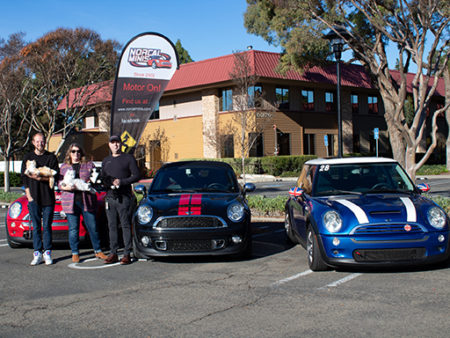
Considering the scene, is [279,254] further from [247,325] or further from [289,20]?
[289,20]

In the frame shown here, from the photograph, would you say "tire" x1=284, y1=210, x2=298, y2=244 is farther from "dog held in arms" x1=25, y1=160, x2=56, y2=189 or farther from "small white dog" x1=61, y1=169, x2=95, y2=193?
"dog held in arms" x1=25, y1=160, x2=56, y2=189

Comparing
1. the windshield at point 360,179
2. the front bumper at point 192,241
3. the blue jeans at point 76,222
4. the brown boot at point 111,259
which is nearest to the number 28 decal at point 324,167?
the windshield at point 360,179

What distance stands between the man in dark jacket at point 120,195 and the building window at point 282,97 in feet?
101

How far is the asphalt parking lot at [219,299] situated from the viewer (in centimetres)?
481

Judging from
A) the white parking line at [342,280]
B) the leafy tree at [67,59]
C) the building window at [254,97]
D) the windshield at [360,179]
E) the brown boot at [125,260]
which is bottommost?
the white parking line at [342,280]

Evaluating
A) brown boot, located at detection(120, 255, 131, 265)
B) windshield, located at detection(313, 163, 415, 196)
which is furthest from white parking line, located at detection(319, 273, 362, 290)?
brown boot, located at detection(120, 255, 131, 265)

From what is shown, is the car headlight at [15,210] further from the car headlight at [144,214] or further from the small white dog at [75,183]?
the car headlight at [144,214]

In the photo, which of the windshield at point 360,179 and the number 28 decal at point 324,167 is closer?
the windshield at point 360,179

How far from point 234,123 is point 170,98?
24.8 feet

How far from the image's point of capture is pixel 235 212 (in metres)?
8.00

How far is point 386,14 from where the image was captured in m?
20.5

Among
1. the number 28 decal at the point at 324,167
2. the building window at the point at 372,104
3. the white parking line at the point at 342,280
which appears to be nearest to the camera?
the white parking line at the point at 342,280

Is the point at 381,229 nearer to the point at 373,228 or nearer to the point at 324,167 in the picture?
the point at 373,228

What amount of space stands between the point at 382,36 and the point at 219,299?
23686mm
